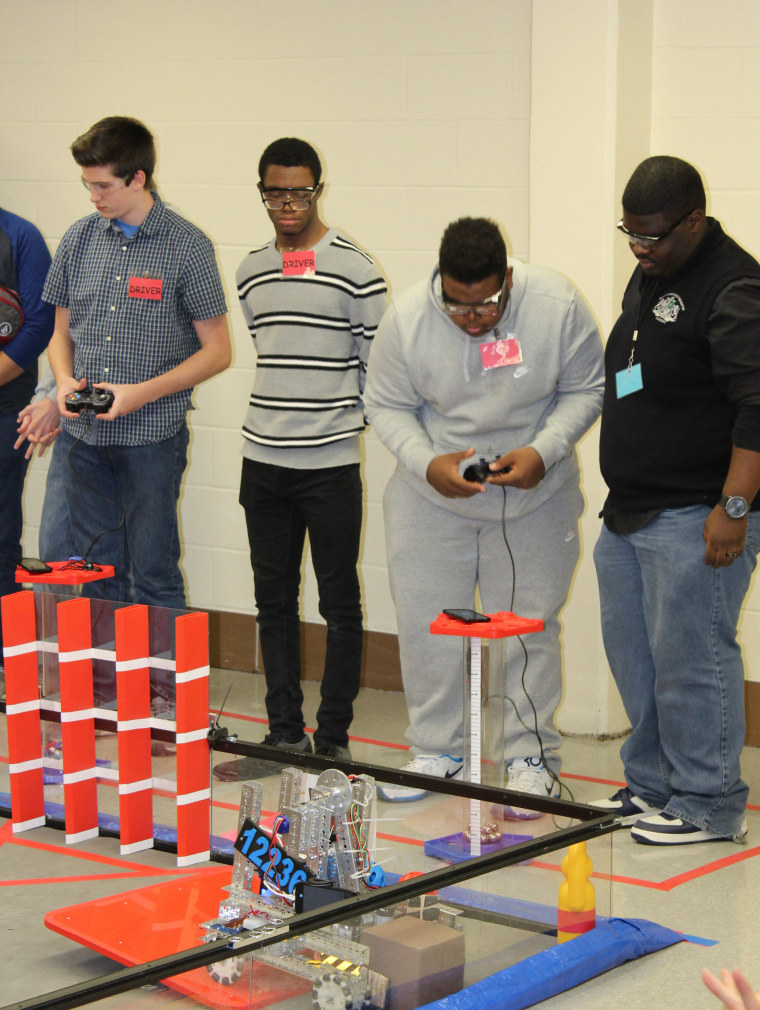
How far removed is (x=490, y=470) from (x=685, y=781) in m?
0.85

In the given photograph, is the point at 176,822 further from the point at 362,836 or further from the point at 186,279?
the point at 186,279

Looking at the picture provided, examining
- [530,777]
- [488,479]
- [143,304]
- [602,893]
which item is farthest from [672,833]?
[143,304]

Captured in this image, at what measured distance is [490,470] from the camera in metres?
3.06

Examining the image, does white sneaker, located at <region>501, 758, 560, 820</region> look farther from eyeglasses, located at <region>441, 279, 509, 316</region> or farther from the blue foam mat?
eyeglasses, located at <region>441, 279, 509, 316</region>

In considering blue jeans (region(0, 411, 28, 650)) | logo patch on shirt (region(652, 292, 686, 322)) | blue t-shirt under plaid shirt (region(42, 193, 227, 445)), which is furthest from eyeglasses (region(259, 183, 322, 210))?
blue jeans (region(0, 411, 28, 650))

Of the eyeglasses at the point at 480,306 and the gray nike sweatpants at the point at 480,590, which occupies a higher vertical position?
the eyeglasses at the point at 480,306

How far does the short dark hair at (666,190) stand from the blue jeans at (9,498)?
86.4 inches

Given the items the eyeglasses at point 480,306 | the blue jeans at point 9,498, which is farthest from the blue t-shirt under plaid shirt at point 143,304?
the eyeglasses at point 480,306

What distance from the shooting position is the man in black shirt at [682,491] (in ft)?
9.42

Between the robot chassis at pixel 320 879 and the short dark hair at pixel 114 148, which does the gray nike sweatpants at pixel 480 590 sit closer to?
the robot chassis at pixel 320 879

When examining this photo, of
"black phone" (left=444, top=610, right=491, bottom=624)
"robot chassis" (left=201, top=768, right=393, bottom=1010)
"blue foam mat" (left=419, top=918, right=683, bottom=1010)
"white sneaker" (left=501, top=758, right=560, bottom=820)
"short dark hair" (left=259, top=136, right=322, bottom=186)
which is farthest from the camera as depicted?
"short dark hair" (left=259, top=136, right=322, bottom=186)

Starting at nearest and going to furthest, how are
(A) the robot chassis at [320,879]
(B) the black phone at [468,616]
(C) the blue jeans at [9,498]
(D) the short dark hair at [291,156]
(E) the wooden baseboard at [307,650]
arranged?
(A) the robot chassis at [320,879]
(B) the black phone at [468,616]
(D) the short dark hair at [291,156]
(C) the blue jeans at [9,498]
(E) the wooden baseboard at [307,650]

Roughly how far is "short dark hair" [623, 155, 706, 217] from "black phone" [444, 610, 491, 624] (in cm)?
93

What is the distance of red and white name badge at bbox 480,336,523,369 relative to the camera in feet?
10.3
